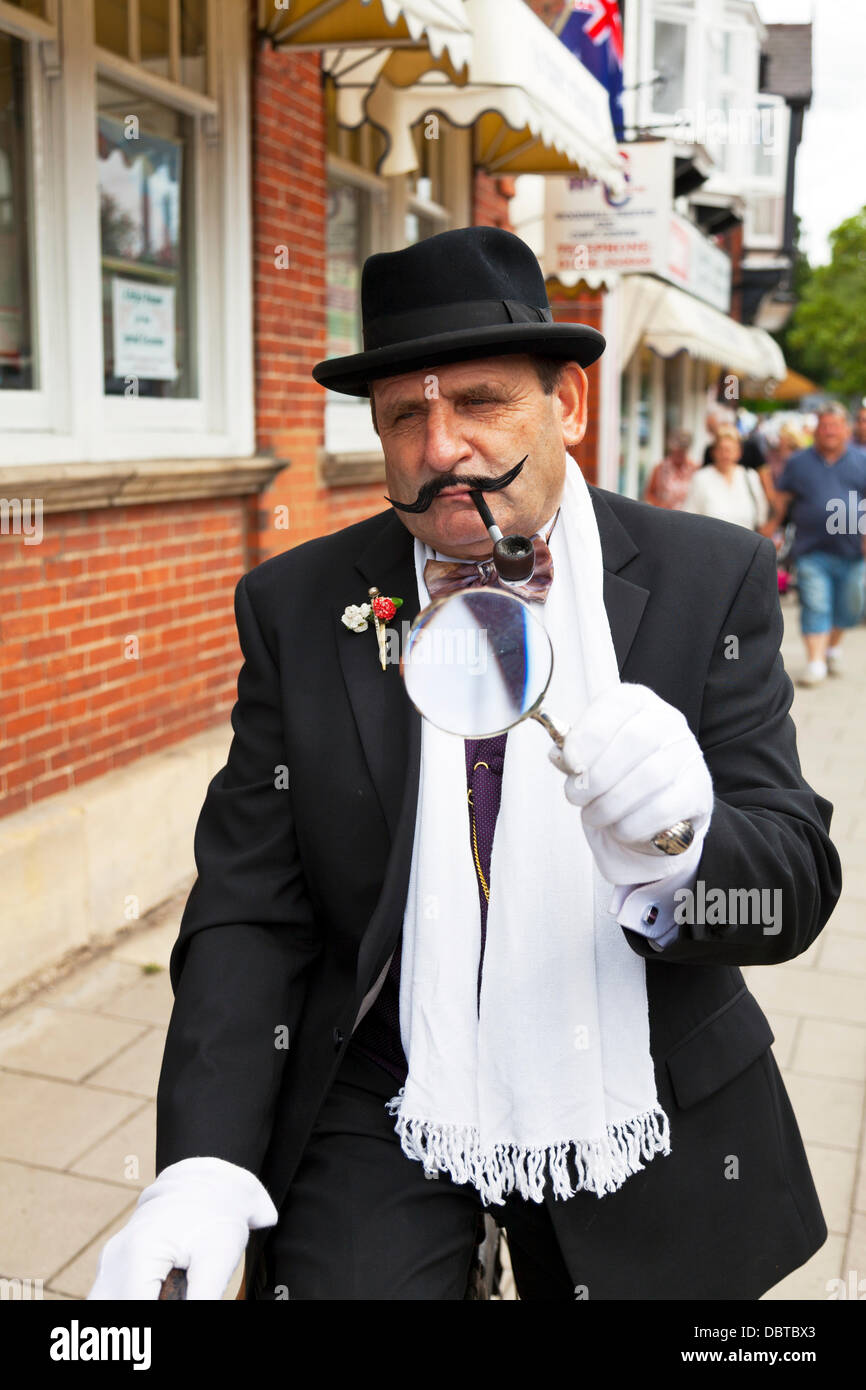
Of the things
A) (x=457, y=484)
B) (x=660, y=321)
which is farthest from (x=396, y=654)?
(x=660, y=321)

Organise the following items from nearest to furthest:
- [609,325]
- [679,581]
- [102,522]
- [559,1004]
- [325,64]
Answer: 1. [559,1004]
2. [679,581]
3. [102,522]
4. [325,64]
5. [609,325]

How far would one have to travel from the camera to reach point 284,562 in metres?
2.12

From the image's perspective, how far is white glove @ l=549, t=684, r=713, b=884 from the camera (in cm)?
134

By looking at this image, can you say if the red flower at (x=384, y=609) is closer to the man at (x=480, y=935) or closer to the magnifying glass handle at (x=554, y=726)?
the man at (x=480, y=935)

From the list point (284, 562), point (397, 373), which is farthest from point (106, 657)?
point (397, 373)

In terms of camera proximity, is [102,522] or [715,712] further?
[102,522]

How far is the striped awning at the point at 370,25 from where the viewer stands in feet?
14.5

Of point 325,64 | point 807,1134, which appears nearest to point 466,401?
point 807,1134

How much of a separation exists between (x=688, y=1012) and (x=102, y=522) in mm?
3395

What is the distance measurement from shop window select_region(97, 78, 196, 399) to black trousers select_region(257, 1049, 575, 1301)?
3.75 metres
